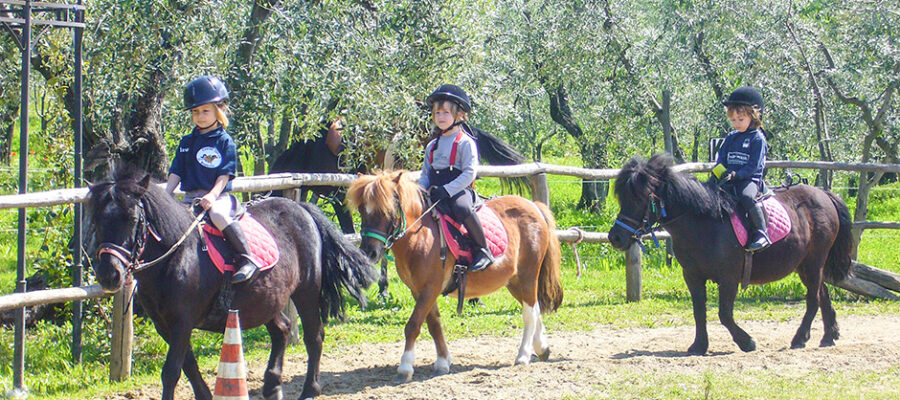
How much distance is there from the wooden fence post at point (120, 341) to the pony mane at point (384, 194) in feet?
6.02

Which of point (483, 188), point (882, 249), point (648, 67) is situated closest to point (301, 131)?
point (648, 67)

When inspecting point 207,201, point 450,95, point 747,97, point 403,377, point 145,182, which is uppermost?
point 747,97

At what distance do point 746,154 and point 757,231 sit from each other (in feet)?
2.20

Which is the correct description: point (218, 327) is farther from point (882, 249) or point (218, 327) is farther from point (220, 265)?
point (882, 249)

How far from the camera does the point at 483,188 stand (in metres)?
20.1

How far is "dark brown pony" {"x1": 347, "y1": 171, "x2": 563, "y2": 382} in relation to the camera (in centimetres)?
590

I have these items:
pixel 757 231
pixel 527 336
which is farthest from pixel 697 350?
pixel 527 336

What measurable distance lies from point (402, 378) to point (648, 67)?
8608mm

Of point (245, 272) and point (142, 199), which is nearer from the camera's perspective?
point (142, 199)

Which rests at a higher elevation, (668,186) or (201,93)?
(201,93)

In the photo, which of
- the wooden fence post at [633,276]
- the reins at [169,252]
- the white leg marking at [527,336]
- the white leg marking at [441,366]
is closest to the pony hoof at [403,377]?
the white leg marking at [441,366]

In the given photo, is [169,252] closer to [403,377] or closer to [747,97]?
[403,377]

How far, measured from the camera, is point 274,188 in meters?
6.84

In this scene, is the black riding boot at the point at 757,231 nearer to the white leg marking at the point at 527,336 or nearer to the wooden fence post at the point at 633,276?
the white leg marking at the point at 527,336
